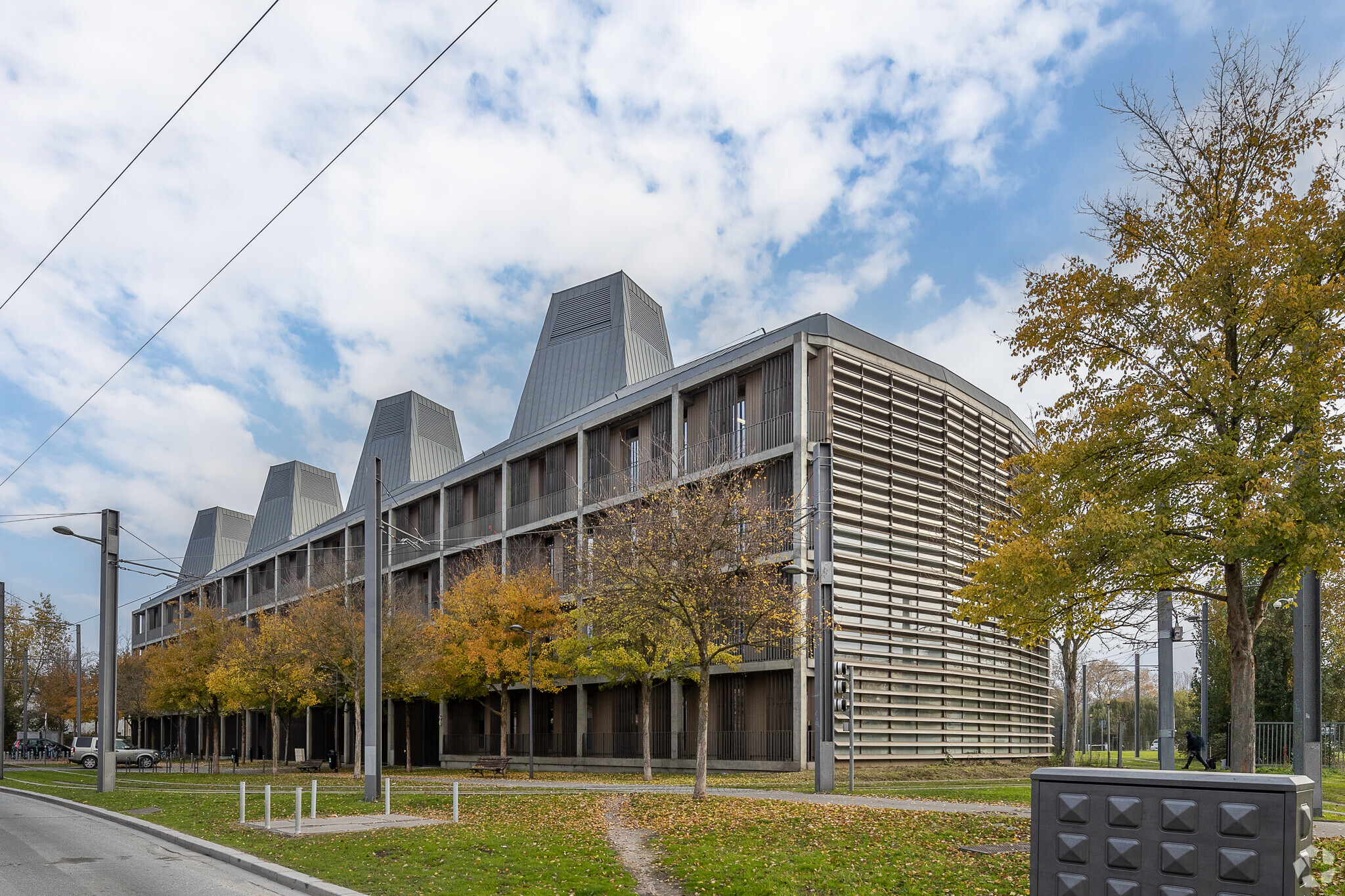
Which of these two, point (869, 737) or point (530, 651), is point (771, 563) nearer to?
point (869, 737)

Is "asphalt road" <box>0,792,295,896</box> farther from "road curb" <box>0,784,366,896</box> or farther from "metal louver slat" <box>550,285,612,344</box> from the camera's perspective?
"metal louver slat" <box>550,285,612,344</box>

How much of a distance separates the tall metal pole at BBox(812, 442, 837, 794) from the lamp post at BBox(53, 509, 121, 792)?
1934 cm

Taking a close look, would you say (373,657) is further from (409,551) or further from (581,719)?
(409,551)

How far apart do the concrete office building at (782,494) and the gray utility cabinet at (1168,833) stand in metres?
14.8

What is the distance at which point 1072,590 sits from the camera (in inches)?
520

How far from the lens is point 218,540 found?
117125 mm

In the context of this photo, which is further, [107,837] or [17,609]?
[17,609]

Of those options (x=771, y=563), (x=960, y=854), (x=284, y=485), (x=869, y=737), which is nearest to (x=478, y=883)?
(x=960, y=854)

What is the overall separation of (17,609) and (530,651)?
63.8m

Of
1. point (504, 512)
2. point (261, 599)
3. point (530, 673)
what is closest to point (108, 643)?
point (530, 673)

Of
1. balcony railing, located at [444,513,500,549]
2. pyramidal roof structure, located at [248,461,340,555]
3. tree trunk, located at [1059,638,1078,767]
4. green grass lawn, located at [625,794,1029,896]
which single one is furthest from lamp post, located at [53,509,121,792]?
pyramidal roof structure, located at [248,461,340,555]

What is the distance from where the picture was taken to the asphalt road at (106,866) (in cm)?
1146

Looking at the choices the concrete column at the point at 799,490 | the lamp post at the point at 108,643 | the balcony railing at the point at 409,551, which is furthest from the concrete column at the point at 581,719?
the lamp post at the point at 108,643

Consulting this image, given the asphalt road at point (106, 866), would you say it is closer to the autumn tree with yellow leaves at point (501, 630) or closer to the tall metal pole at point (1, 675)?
the autumn tree with yellow leaves at point (501, 630)
